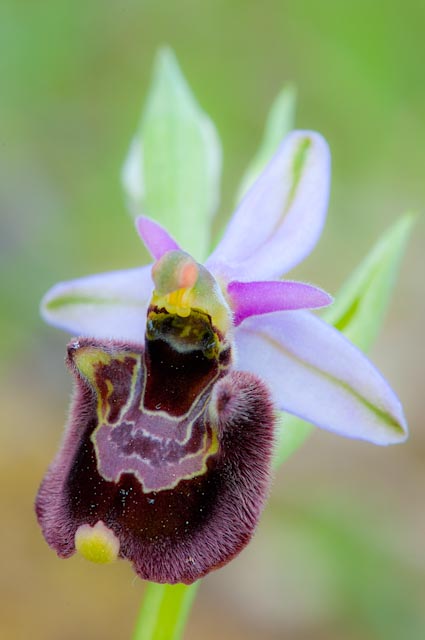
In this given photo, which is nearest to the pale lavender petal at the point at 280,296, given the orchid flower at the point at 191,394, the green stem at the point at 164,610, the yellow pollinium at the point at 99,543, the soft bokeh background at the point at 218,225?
the orchid flower at the point at 191,394

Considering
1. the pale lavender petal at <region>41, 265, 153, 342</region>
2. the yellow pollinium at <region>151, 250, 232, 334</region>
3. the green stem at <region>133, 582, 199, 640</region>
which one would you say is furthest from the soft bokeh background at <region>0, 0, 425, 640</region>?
the yellow pollinium at <region>151, 250, 232, 334</region>

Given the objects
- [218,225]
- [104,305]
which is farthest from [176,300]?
[218,225]

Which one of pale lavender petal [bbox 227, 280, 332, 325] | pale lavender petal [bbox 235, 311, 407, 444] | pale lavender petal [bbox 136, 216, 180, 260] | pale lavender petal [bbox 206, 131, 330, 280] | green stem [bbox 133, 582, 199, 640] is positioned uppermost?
pale lavender petal [bbox 206, 131, 330, 280]

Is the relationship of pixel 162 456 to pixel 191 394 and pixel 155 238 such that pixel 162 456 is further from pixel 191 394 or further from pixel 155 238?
pixel 155 238

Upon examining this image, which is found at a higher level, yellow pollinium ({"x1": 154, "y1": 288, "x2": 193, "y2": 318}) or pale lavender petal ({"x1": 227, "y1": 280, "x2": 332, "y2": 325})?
pale lavender petal ({"x1": 227, "y1": 280, "x2": 332, "y2": 325})

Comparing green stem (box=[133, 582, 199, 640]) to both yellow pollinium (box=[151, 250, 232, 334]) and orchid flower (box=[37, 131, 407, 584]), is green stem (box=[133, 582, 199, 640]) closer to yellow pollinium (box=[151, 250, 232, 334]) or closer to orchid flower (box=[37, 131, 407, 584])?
orchid flower (box=[37, 131, 407, 584])
